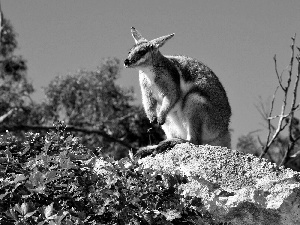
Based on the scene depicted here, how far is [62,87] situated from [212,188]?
23.4 metres

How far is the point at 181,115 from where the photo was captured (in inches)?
320

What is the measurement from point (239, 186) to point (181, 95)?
101 inches

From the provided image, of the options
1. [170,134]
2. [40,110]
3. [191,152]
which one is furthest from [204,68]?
[40,110]

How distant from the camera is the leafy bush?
4.38 metres

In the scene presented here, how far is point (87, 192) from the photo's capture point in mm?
4734

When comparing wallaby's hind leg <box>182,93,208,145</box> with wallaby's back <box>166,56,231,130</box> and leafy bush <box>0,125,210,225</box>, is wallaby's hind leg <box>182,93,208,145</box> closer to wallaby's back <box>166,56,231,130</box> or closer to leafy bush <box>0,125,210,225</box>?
wallaby's back <box>166,56,231,130</box>

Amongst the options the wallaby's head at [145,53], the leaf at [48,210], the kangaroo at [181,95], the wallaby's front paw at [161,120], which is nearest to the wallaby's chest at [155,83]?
the kangaroo at [181,95]

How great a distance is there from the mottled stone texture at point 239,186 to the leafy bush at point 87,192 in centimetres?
58

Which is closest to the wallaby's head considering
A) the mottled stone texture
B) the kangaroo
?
the kangaroo

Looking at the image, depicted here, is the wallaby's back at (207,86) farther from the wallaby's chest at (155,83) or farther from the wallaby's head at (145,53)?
the wallaby's head at (145,53)

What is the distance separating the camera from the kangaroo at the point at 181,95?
802 cm

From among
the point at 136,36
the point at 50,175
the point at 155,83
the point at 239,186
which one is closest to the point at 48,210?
the point at 50,175

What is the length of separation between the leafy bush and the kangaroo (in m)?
3.09

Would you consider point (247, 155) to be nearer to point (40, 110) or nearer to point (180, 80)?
point (180, 80)
